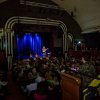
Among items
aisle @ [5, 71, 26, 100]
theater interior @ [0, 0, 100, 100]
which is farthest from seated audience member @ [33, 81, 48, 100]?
aisle @ [5, 71, 26, 100]

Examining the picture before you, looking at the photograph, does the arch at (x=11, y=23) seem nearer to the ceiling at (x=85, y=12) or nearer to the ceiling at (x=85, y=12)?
the ceiling at (x=85, y=12)

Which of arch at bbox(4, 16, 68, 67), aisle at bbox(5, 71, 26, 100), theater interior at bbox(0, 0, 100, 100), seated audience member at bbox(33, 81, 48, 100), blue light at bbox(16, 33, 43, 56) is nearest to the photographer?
seated audience member at bbox(33, 81, 48, 100)

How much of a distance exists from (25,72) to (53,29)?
5397 mm

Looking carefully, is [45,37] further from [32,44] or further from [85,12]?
[85,12]

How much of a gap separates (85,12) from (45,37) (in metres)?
4.28

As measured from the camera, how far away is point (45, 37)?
41.9ft

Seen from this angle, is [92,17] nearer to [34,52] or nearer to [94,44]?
[94,44]

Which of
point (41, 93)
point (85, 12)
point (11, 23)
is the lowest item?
point (41, 93)

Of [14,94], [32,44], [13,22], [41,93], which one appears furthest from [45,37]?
[41,93]

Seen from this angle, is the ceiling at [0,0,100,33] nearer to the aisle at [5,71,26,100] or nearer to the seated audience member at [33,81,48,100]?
the aisle at [5,71,26,100]

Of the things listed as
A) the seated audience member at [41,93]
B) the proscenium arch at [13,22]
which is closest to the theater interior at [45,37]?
the proscenium arch at [13,22]

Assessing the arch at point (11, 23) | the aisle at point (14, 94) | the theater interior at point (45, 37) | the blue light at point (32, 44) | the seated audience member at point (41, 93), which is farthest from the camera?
the blue light at point (32, 44)

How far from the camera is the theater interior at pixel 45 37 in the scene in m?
6.10

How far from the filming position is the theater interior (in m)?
6.10
